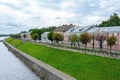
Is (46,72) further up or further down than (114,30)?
further down

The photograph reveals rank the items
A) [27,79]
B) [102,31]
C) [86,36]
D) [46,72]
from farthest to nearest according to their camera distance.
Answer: [102,31] < [86,36] < [27,79] < [46,72]

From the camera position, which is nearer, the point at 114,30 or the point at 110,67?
the point at 110,67

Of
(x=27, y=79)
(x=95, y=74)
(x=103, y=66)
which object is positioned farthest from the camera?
(x=27, y=79)

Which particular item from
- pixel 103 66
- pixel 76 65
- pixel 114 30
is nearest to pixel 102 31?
pixel 114 30

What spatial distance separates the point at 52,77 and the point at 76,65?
16.3 ft

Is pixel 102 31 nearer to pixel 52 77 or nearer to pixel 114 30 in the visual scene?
pixel 114 30

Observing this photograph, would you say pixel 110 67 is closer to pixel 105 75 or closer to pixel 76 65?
pixel 105 75

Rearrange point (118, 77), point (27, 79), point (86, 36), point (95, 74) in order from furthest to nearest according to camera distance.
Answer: point (86, 36), point (27, 79), point (95, 74), point (118, 77)

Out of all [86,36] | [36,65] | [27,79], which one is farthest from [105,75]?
[86,36]

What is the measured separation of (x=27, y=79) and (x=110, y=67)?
12.6 metres

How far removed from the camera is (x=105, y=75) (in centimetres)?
2516

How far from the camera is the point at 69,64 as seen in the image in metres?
35.3

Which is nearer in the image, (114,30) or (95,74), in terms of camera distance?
(95,74)

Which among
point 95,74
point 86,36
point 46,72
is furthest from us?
point 86,36
